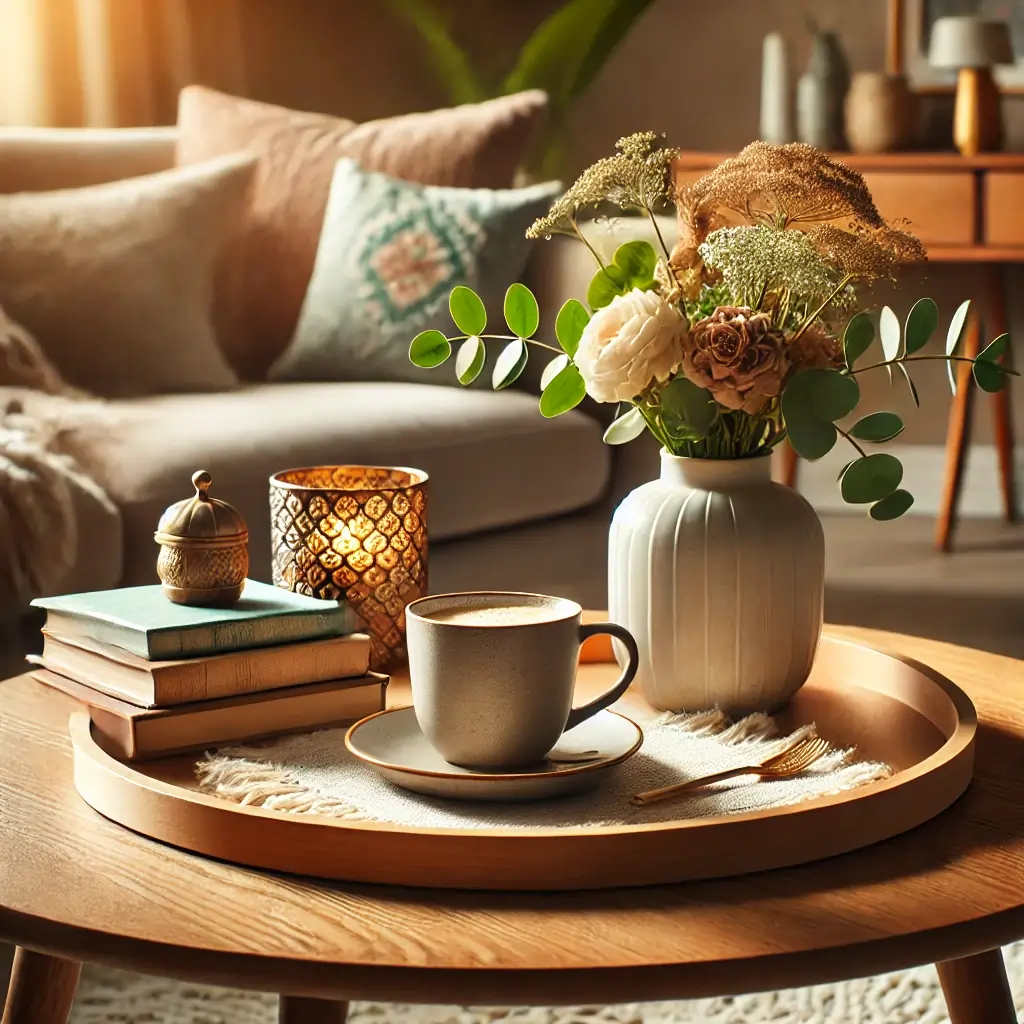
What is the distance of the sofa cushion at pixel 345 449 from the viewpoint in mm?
1929

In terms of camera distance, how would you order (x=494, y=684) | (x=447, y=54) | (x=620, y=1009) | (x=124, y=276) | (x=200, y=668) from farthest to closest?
(x=447, y=54)
(x=124, y=276)
(x=620, y=1009)
(x=200, y=668)
(x=494, y=684)

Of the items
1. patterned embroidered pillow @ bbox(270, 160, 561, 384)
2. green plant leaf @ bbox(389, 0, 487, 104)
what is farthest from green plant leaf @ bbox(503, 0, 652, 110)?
patterned embroidered pillow @ bbox(270, 160, 561, 384)

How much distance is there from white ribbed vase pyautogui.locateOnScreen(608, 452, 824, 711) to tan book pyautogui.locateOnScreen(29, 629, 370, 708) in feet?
0.65

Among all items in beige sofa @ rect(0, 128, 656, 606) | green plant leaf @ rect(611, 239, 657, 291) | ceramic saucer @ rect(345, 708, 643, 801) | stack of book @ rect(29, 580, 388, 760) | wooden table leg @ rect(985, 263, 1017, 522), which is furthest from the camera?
wooden table leg @ rect(985, 263, 1017, 522)

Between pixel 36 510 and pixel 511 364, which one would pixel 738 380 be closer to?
pixel 511 364

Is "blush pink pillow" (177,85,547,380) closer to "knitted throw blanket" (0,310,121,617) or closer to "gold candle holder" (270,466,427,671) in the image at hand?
"knitted throw blanket" (0,310,121,617)

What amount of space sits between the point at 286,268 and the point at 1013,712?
1886 millimetres

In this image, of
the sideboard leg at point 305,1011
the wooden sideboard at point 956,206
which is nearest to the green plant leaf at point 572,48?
the wooden sideboard at point 956,206

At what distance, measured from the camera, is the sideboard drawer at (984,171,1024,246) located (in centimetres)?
338

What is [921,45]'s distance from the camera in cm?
399

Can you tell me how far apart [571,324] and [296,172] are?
5.75 feet

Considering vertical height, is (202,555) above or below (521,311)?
below

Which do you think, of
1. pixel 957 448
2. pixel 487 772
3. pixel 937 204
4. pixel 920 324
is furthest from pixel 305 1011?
pixel 937 204

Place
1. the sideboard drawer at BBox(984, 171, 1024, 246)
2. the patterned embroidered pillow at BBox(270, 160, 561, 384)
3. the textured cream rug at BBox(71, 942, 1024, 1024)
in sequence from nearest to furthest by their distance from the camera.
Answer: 1. the textured cream rug at BBox(71, 942, 1024, 1024)
2. the patterned embroidered pillow at BBox(270, 160, 561, 384)
3. the sideboard drawer at BBox(984, 171, 1024, 246)
